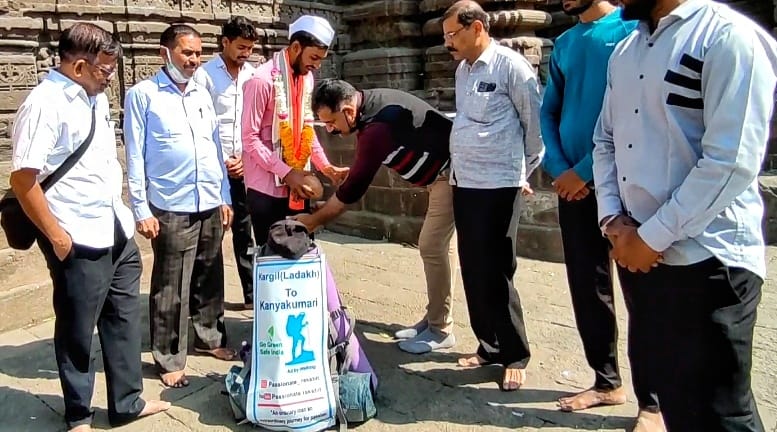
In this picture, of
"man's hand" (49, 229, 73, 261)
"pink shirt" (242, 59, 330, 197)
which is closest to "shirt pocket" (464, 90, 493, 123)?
"pink shirt" (242, 59, 330, 197)

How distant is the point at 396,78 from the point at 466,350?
520 centimetres

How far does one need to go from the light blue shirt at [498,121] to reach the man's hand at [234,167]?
6.19ft

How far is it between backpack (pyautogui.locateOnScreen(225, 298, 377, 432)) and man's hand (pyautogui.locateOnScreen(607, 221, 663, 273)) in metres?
1.48

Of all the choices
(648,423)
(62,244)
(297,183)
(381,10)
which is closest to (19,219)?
(62,244)

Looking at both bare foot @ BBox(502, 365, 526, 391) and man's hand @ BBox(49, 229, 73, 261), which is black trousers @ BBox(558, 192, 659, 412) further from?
man's hand @ BBox(49, 229, 73, 261)

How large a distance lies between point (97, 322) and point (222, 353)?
0.92 m

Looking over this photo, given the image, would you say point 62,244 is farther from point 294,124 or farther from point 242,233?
point 242,233

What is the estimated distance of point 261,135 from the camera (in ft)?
12.4

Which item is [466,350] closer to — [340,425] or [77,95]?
[340,425]

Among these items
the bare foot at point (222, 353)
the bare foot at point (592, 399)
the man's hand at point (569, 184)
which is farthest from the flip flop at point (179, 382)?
the man's hand at point (569, 184)

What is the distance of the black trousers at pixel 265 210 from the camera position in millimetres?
3809

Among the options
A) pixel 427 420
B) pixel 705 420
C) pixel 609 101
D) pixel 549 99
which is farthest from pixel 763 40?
pixel 427 420

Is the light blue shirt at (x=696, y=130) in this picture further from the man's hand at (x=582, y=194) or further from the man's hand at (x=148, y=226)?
the man's hand at (x=148, y=226)

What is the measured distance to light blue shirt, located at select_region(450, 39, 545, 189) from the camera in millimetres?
3043
